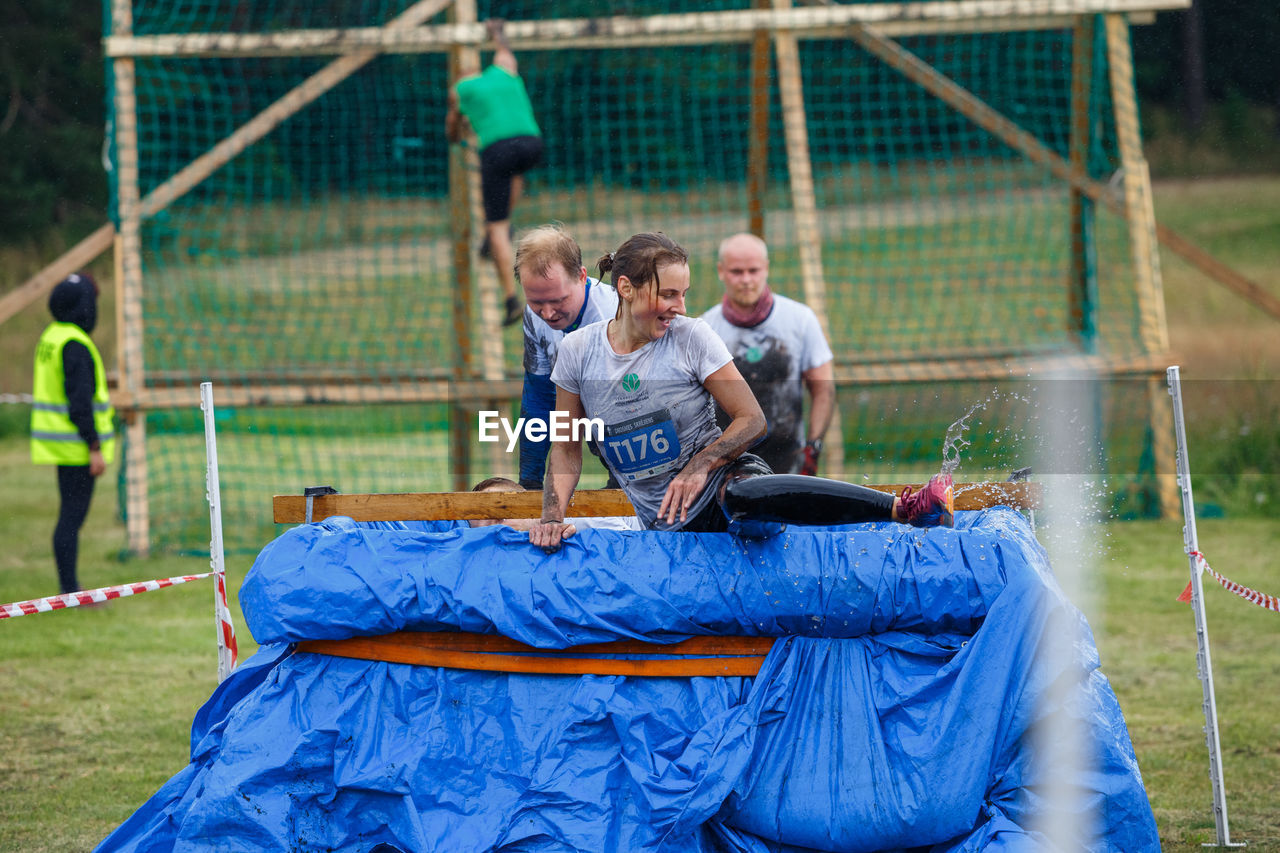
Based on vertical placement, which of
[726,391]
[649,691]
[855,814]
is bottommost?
[855,814]

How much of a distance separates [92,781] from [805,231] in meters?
6.43

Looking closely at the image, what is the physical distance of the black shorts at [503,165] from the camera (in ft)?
29.1

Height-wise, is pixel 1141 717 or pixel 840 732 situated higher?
pixel 840 732

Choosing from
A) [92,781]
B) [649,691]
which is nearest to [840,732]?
[649,691]

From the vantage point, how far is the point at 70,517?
7688mm

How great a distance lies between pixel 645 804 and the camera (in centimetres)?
347

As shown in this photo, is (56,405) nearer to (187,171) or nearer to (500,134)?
(187,171)

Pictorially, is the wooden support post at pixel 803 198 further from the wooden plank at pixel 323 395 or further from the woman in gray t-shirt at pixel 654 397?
the woman in gray t-shirt at pixel 654 397

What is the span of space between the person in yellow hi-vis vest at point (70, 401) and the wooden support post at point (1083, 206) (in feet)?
24.1

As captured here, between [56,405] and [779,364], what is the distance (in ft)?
15.5

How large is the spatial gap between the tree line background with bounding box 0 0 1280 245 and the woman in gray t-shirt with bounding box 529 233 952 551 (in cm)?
2257

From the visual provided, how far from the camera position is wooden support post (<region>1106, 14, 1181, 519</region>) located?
9.50 meters

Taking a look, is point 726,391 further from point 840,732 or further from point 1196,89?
point 1196,89

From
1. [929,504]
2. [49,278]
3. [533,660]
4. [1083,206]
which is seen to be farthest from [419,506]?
[1083,206]
